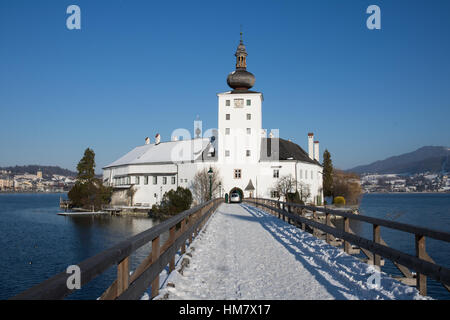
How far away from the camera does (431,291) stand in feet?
50.9

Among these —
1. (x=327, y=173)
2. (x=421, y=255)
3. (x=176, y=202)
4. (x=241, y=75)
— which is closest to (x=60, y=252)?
(x=176, y=202)

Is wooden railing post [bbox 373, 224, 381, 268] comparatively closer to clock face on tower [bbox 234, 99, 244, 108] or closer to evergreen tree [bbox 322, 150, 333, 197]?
clock face on tower [bbox 234, 99, 244, 108]

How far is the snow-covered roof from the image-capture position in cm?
6488

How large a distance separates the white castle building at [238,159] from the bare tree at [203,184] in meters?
0.60

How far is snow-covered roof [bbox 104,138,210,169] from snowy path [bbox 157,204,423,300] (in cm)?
5244

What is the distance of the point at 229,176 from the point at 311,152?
2013 cm

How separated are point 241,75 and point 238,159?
11910mm

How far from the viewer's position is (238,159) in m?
57.2

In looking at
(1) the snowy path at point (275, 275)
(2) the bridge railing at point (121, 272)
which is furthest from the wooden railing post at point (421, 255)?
(2) the bridge railing at point (121, 272)

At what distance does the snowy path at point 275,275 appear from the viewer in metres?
5.57

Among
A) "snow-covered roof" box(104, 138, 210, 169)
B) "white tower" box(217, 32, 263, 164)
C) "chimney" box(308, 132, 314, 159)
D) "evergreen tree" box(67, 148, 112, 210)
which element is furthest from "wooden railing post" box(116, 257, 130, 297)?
"evergreen tree" box(67, 148, 112, 210)

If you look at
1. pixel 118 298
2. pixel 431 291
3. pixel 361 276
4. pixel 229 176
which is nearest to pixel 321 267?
pixel 361 276

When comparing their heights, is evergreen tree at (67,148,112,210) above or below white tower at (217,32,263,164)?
below

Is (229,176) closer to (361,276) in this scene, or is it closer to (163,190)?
(163,190)
